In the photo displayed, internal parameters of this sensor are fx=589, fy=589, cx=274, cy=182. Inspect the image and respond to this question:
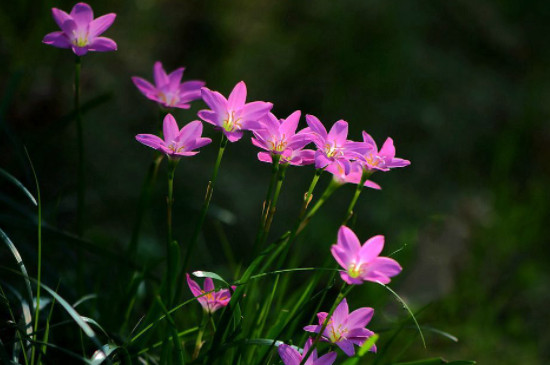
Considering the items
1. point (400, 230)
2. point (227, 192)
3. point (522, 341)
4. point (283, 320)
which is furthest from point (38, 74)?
point (522, 341)

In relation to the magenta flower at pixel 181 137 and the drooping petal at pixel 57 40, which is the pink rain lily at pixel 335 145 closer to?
the magenta flower at pixel 181 137

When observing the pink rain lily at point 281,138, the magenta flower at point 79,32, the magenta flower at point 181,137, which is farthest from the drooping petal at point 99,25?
the pink rain lily at point 281,138

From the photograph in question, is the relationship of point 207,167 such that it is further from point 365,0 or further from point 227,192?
point 365,0

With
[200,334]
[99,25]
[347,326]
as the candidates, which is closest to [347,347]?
[347,326]

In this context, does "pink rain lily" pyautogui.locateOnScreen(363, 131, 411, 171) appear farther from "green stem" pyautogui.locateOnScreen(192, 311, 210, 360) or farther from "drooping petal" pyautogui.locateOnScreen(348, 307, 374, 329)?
"green stem" pyautogui.locateOnScreen(192, 311, 210, 360)

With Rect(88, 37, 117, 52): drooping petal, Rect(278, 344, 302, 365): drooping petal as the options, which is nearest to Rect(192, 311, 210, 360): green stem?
Rect(278, 344, 302, 365): drooping petal
